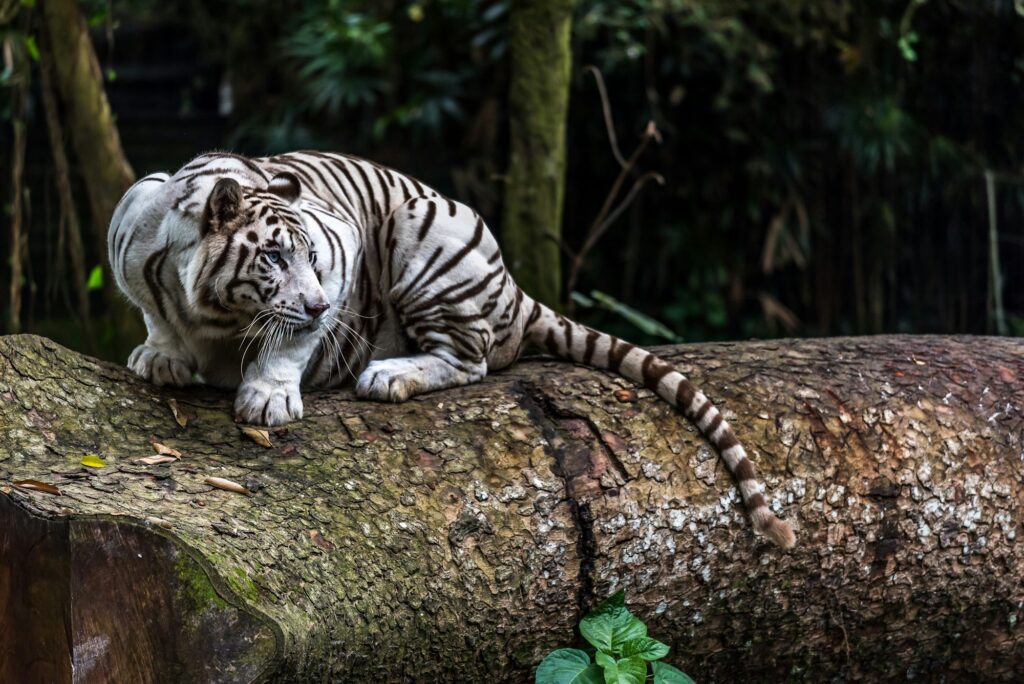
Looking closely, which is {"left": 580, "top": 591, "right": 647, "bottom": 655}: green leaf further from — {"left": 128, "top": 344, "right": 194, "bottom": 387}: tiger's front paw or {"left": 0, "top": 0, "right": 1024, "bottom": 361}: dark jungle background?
{"left": 0, "top": 0, "right": 1024, "bottom": 361}: dark jungle background

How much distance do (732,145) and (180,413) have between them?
6.58 meters

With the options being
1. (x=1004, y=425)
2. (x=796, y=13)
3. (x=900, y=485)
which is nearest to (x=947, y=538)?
(x=900, y=485)

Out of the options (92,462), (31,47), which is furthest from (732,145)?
(92,462)

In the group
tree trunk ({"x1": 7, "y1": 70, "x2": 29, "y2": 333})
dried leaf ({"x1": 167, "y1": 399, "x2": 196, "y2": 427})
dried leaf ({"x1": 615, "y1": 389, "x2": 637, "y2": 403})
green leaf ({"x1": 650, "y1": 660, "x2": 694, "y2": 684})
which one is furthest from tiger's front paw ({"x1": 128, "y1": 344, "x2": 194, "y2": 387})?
tree trunk ({"x1": 7, "y1": 70, "x2": 29, "y2": 333})

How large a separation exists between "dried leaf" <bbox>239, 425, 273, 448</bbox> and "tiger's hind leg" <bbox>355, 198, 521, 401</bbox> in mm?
696

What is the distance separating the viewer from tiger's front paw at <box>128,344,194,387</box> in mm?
3408

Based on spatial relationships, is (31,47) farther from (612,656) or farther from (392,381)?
(612,656)

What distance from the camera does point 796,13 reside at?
8375 millimetres

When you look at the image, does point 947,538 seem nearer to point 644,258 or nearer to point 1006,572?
point 1006,572

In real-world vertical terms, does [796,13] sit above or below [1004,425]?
above

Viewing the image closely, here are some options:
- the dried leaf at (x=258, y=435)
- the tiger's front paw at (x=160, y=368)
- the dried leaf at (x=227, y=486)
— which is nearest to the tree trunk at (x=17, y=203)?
the tiger's front paw at (x=160, y=368)

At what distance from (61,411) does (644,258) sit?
22.0ft

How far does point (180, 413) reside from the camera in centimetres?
324

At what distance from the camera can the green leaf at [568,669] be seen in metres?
2.97
